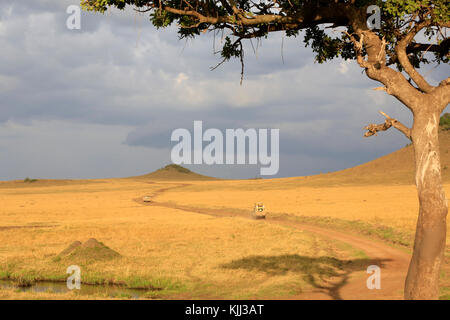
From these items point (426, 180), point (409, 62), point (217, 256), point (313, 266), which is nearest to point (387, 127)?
point (426, 180)

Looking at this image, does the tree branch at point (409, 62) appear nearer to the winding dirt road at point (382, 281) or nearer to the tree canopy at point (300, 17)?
the tree canopy at point (300, 17)

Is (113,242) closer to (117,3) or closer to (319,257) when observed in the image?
(319,257)

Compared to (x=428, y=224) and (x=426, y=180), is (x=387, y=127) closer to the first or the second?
(x=426, y=180)

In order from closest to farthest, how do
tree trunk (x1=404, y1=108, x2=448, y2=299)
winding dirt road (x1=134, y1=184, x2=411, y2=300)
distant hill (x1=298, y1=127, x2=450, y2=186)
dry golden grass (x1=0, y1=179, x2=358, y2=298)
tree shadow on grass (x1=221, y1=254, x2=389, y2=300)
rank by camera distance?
tree trunk (x1=404, y1=108, x2=448, y2=299), winding dirt road (x1=134, y1=184, x2=411, y2=300), tree shadow on grass (x1=221, y1=254, x2=389, y2=300), dry golden grass (x1=0, y1=179, x2=358, y2=298), distant hill (x1=298, y1=127, x2=450, y2=186)

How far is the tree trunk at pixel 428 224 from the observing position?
12172 millimetres

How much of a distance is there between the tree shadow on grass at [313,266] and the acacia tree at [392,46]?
783 cm

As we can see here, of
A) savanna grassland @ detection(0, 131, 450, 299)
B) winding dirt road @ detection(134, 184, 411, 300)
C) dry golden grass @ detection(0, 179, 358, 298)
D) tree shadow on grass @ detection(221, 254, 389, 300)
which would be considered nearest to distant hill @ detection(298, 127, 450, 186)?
savanna grassland @ detection(0, 131, 450, 299)

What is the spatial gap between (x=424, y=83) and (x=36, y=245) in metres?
29.1

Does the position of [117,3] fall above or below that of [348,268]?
above

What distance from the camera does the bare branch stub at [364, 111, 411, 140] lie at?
43.1 feet

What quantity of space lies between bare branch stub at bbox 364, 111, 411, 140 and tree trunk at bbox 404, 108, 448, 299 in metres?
0.59

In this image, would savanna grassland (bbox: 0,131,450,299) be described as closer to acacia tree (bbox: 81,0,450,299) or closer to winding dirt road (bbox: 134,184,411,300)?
winding dirt road (bbox: 134,184,411,300)

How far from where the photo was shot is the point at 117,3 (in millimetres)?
15859
